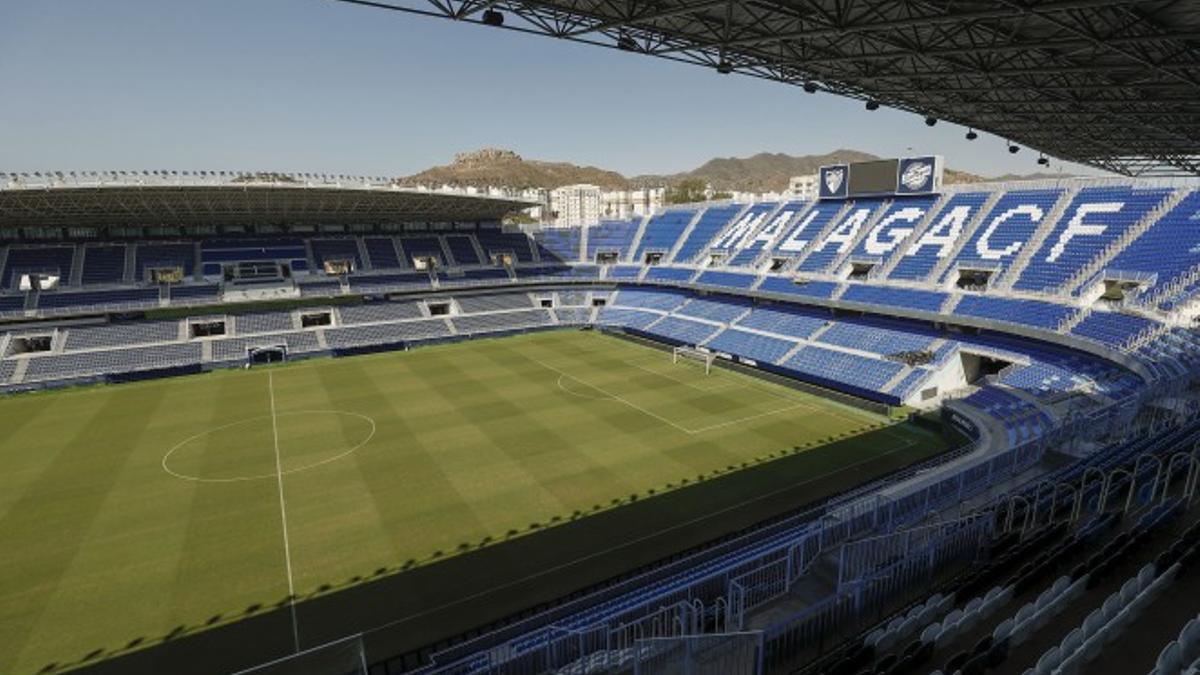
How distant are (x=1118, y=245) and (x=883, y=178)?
Result: 16.0 m

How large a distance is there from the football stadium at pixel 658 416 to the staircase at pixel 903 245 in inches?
7.6

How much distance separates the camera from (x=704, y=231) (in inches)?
2108

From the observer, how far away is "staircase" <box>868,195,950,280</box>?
1442 inches

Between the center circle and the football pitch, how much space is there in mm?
121

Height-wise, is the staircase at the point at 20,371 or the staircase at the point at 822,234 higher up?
the staircase at the point at 822,234

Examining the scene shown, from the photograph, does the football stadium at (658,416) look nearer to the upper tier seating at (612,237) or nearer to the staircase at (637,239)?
the staircase at (637,239)

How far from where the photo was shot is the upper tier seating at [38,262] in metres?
38.8

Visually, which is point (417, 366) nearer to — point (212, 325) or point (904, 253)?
point (212, 325)

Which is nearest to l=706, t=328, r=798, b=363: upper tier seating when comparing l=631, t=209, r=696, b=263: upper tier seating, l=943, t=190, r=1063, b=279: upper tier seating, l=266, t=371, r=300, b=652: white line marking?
l=943, t=190, r=1063, b=279: upper tier seating

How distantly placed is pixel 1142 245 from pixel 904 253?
1122 centimetres

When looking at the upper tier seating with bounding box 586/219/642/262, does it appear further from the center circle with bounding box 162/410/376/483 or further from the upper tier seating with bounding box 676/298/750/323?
the center circle with bounding box 162/410/376/483

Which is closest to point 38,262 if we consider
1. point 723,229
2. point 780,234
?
point 723,229

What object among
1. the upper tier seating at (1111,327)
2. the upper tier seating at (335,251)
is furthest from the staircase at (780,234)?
the upper tier seating at (335,251)

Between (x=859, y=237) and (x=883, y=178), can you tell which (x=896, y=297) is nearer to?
(x=859, y=237)
